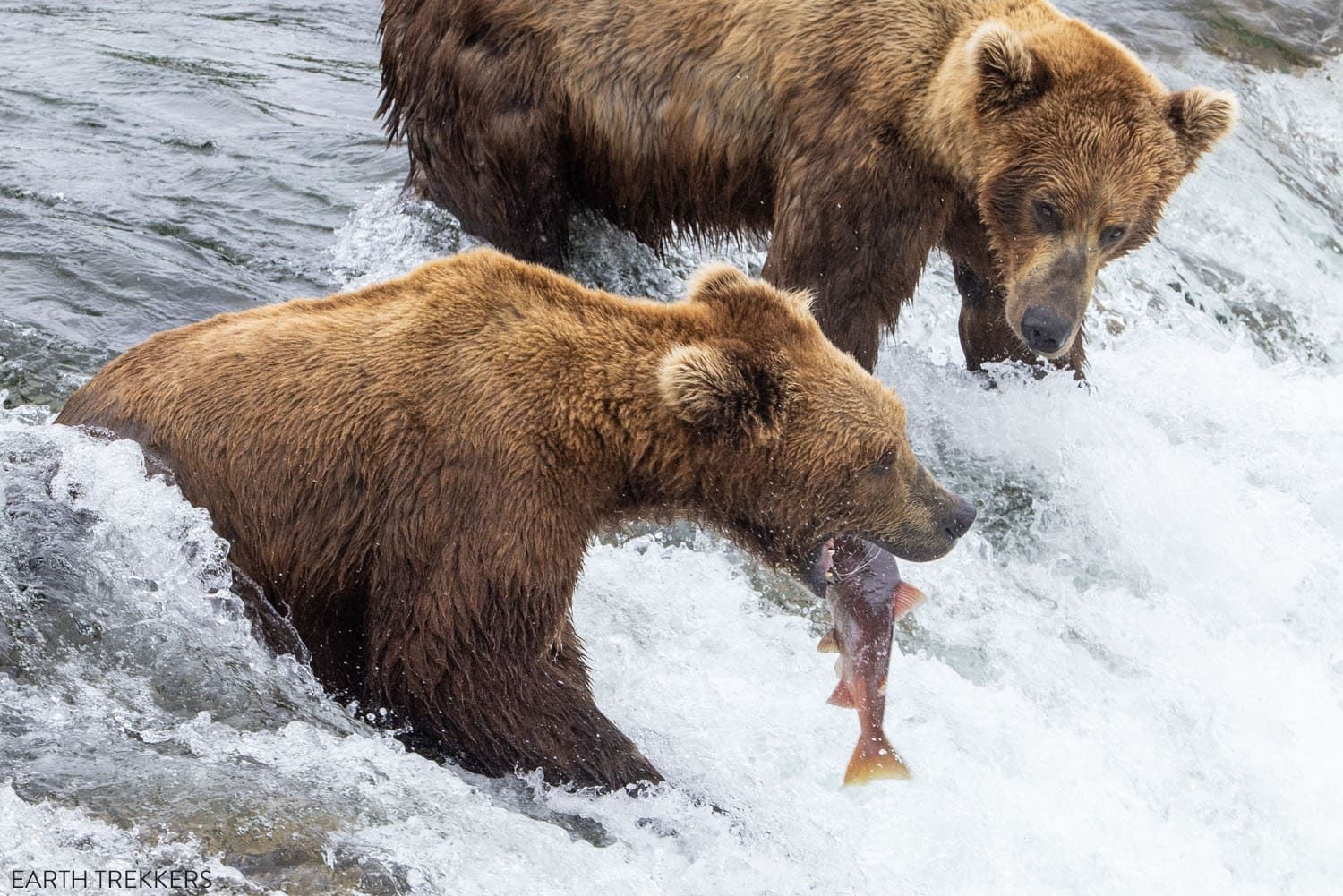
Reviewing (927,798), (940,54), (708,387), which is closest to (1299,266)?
(940,54)

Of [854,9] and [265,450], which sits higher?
[854,9]

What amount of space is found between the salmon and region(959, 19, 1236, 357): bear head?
5.38 feet

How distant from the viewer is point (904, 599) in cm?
453

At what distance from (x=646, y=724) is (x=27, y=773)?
190cm

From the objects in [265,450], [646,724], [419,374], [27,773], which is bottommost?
[646,724]

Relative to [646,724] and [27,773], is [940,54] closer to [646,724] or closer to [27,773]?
[646,724]

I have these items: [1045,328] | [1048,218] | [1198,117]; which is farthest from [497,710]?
[1198,117]

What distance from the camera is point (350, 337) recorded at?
431 cm

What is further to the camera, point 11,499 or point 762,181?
point 762,181

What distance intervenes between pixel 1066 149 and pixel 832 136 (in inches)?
36.4

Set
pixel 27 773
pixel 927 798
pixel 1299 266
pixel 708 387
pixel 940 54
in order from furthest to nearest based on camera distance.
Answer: pixel 1299 266, pixel 940 54, pixel 927 798, pixel 708 387, pixel 27 773

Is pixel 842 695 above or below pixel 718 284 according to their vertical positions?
below

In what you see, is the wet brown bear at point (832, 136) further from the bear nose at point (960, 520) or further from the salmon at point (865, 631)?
the salmon at point (865, 631)

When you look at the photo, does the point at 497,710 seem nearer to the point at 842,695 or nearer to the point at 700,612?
the point at 842,695
